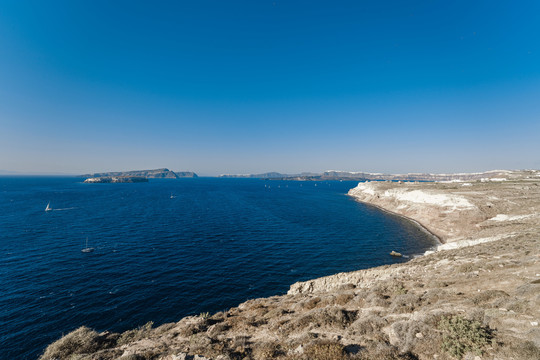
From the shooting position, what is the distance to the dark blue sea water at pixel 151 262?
1021 inches

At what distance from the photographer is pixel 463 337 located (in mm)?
10336

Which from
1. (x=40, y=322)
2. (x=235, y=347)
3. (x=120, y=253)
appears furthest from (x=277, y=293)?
(x=120, y=253)

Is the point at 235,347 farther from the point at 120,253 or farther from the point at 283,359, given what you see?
the point at 120,253

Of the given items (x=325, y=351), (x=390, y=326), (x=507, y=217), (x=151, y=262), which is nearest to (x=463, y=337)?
(x=390, y=326)

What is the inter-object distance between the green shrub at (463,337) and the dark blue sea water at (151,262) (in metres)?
24.7

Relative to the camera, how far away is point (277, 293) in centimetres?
3162

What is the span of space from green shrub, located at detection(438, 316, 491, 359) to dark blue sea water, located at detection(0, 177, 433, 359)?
24.7m

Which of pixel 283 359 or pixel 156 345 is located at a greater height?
pixel 283 359

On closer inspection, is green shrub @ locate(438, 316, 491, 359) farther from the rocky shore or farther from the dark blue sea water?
the dark blue sea water

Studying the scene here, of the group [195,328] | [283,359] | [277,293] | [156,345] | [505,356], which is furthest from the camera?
[277,293]

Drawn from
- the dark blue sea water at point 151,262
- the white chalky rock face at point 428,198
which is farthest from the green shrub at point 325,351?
the white chalky rock face at point 428,198

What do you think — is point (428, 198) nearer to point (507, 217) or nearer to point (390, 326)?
point (507, 217)

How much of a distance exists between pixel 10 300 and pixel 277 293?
36375 mm

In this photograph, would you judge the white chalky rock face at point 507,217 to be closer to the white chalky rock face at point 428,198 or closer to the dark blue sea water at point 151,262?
the white chalky rock face at point 428,198
